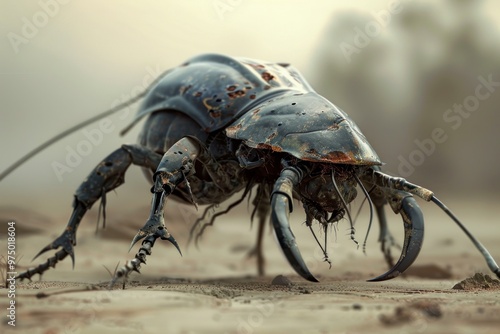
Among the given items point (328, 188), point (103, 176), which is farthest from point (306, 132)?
point (103, 176)

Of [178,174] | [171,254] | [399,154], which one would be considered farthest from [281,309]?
[399,154]

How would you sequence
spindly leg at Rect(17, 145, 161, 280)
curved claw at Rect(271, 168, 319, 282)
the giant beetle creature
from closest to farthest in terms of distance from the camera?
curved claw at Rect(271, 168, 319, 282), the giant beetle creature, spindly leg at Rect(17, 145, 161, 280)

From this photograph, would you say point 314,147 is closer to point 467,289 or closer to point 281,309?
point 281,309

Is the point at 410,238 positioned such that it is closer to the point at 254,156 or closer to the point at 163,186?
the point at 254,156

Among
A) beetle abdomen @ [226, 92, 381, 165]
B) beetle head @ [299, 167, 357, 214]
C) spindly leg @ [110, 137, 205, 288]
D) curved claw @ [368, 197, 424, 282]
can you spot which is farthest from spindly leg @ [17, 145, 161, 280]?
curved claw @ [368, 197, 424, 282]

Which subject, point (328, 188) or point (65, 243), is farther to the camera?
point (65, 243)

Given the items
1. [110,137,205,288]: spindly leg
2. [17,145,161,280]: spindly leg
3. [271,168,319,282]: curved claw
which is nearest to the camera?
[271,168,319,282]: curved claw

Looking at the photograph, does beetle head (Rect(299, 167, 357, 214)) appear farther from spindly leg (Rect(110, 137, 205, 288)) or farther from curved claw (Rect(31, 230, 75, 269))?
curved claw (Rect(31, 230, 75, 269))
